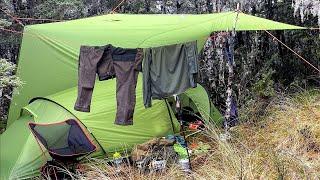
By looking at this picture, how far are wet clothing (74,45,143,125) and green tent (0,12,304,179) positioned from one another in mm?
1058

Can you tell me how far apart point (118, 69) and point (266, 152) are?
6.58ft

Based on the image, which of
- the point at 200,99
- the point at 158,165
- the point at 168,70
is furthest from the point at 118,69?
the point at 200,99

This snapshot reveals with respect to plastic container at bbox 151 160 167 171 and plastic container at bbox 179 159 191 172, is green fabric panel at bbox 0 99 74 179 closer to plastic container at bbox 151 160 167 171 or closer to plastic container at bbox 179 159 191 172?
plastic container at bbox 151 160 167 171

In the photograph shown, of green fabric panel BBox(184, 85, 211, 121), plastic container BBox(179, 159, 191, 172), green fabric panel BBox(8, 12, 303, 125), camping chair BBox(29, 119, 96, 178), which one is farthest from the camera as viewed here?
green fabric panel BBox(184, 85, 211, 121)

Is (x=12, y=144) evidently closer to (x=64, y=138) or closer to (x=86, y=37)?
(x=64, y=138)

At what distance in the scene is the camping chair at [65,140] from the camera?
573 cm

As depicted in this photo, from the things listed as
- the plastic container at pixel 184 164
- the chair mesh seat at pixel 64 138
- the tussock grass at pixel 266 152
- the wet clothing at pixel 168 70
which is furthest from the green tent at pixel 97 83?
the wet clothing at pixel 168 70

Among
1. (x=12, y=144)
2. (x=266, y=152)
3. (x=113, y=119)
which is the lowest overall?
(x=12, y=144)

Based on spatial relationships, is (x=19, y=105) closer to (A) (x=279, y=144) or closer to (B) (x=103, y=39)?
(B) (x=103, y=39)

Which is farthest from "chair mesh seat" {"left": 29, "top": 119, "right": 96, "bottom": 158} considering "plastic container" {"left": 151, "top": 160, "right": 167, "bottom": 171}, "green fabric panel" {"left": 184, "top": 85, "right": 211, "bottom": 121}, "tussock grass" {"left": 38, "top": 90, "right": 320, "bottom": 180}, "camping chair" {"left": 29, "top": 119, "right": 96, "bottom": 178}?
"green fabric panel" {"left": 184, "top": 85, "right": 211, "bottom": 121}

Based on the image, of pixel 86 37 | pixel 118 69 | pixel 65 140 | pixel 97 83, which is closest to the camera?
pixel 118 69

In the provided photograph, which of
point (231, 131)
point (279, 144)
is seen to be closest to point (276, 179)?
point (279, 144)

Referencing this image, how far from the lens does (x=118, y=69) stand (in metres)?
5.52

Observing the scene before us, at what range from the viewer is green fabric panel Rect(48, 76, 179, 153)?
6641 mm
